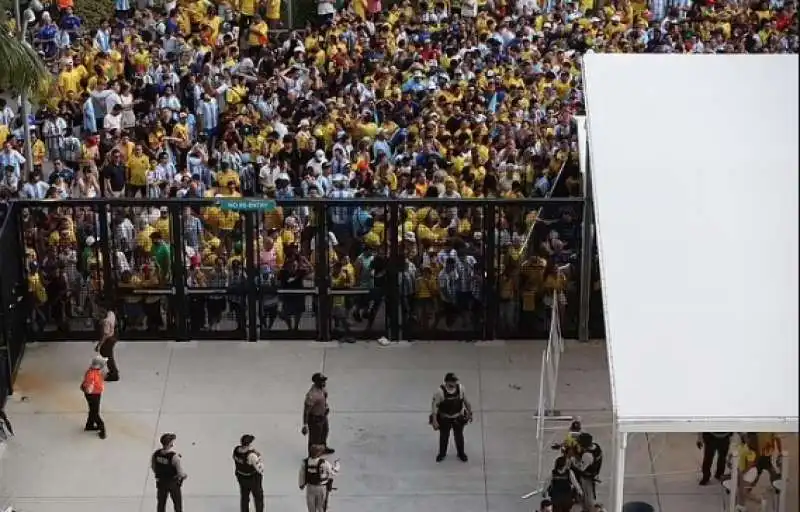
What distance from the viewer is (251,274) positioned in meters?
20.9

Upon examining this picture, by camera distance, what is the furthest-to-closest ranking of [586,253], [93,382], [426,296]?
[426,296] < [586,253] < [93,382]

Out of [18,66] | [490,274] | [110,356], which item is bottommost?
[110,356]

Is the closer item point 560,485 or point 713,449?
point 560,485

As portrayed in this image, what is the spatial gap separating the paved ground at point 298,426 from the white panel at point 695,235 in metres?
2.95

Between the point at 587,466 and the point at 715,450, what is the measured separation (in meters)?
1.81

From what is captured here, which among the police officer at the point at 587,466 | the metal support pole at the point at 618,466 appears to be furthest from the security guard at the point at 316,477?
the metal support pole at the point at 618,466

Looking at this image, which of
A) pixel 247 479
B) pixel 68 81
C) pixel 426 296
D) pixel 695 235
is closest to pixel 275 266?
pixel 426 296

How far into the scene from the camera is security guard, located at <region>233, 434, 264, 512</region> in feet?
55.3

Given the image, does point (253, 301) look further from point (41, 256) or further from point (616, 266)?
point (616, 266)

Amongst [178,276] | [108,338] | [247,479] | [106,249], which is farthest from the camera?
[178,276]

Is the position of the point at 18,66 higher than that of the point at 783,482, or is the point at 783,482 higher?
the point at 18,66

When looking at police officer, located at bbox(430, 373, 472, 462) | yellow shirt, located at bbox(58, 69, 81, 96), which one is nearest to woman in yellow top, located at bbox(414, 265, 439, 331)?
police officer, located at bbox(430, 373, 472, 462)

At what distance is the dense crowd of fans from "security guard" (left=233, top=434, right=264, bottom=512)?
14.3 feet

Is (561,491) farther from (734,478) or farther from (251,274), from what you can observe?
(251,274)
